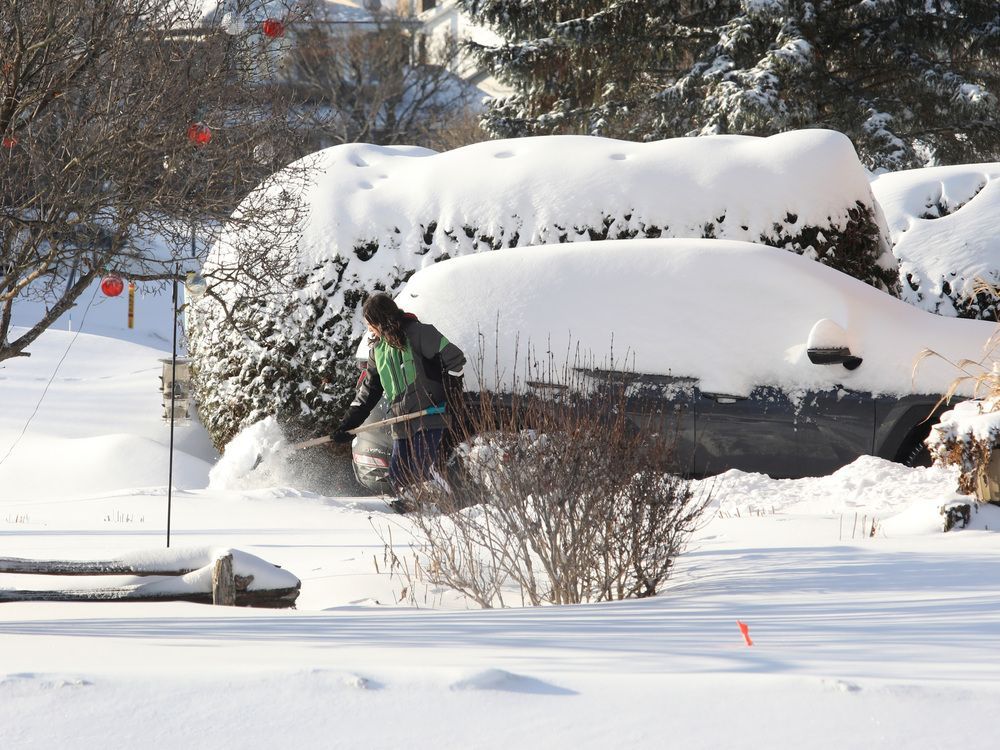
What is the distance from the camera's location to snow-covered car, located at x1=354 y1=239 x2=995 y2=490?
317 inches

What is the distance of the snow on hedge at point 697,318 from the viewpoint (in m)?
8.07

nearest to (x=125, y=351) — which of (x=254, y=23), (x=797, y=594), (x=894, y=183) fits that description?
(x=894, y=183)

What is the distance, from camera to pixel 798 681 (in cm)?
319

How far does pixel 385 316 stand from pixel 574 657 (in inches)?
164

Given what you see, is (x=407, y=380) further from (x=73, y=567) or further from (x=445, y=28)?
(x=445, y=28)

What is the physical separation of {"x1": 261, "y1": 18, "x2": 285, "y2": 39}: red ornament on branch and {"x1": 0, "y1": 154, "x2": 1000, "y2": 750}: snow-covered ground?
7.32ft

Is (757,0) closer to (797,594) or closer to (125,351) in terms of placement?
(125,351)

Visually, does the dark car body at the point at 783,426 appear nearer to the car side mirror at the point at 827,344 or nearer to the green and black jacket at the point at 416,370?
the car side mirror at the point at 827,344

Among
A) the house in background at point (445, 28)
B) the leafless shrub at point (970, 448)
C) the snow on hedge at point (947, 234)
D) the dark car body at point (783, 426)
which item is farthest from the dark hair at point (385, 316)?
the house in background at point (445, 28)

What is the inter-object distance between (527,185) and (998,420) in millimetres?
4758

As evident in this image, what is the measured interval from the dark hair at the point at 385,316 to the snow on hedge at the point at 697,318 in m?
0.73

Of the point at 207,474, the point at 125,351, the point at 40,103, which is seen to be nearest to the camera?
the point at 40,103

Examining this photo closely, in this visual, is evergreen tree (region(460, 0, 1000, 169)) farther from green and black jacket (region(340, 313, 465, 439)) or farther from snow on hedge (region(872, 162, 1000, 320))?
green and black jacket (region(340, 313, 465, 439))

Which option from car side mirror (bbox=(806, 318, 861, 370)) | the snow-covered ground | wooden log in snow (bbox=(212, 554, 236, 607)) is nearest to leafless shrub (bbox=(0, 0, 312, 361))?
wooden log in snow (bbox=(212, 554, 236, 607))
